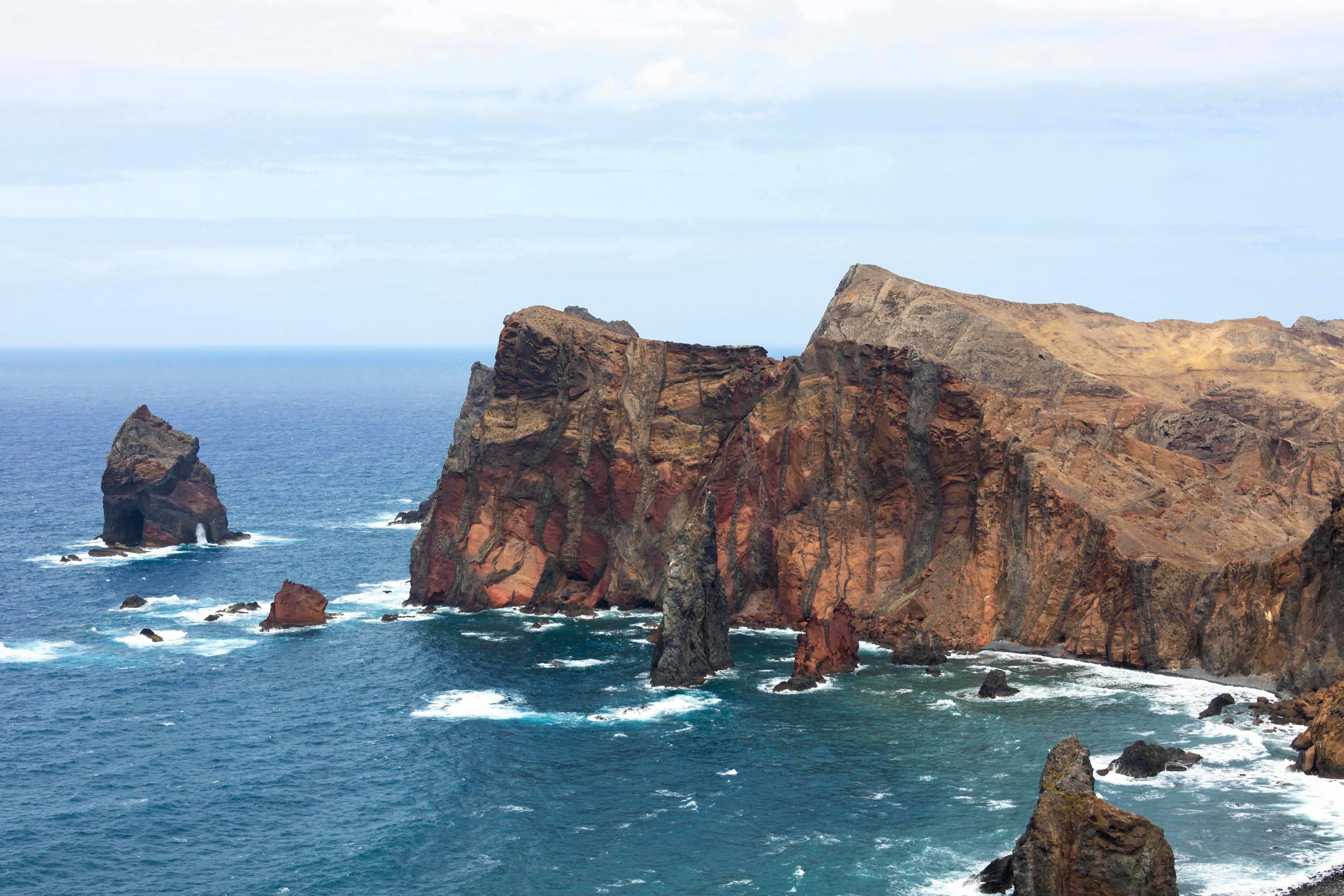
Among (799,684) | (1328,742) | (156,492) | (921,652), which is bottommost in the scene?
(799,684)

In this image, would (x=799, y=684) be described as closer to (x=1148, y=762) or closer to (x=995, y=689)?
(x=995, y=689)

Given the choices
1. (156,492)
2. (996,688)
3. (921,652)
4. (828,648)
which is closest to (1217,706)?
(996,688)

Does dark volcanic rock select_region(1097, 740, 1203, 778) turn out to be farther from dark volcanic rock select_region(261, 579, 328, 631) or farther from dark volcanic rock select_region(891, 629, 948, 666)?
dark volcanic rock select_region(261, 579, 328, 631)

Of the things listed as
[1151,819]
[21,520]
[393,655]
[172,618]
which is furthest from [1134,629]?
[21,520]

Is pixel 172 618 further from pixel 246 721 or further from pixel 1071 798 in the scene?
pixel 1071 798

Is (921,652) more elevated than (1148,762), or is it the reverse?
(921,652)

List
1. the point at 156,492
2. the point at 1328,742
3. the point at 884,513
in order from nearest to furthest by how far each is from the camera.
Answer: the point at 1328,742
the point at 884,513
the point at 156,492
